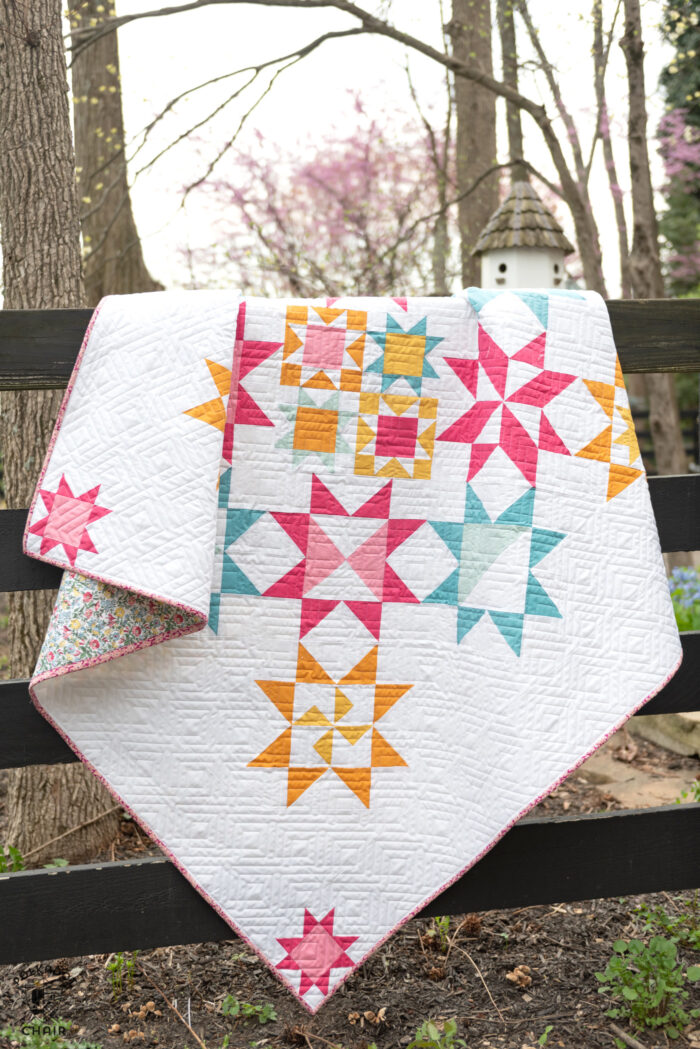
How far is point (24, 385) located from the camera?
1.51 m

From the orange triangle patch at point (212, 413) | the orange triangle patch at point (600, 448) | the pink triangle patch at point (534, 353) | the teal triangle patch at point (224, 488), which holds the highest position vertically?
the pink triangle patch at point (534, 353)

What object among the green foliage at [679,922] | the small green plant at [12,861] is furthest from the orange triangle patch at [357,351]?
the small green plant at [12,861]

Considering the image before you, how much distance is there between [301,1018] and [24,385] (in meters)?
1.32

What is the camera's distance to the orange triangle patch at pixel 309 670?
1.54m

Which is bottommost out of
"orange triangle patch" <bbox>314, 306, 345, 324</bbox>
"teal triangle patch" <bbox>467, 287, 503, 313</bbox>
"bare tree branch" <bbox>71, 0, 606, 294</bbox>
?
"orange triangle patch" <bbox>314, 306, 345, 324</bbox>

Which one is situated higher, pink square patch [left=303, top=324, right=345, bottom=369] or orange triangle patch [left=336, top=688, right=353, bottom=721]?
pink square patch [left=303, top=324, right=345, bottom=369]

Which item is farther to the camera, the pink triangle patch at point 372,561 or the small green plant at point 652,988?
the small green plant at point 652,988

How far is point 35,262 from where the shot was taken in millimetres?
2416

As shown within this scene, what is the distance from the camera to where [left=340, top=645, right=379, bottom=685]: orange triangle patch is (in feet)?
5.09

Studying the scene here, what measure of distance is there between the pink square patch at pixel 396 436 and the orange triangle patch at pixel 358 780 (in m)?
0.54

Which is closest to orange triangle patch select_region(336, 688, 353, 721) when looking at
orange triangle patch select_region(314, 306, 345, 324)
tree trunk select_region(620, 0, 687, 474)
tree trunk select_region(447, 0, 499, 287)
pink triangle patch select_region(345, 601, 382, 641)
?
pink triangle patch select_region(345, 601, 382, 641)

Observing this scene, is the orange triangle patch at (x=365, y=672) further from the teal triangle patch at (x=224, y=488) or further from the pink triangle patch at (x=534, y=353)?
the pink triangle patch at (x=534, y=353)

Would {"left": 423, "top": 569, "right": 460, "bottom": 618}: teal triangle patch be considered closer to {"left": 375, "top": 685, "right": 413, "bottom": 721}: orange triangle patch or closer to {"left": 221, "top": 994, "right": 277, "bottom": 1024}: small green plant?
{"left": 375, "top": 685, "right": 413, "bottom": 721}: orange triangle patch

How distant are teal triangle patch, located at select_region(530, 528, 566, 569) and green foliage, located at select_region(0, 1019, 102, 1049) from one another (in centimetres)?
121
